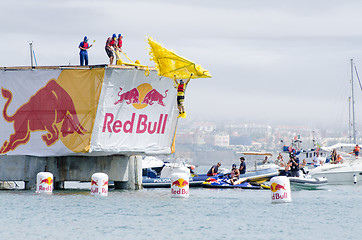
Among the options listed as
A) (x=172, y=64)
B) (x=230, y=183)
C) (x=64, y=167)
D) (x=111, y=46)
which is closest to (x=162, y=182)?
(x=230, y=183)

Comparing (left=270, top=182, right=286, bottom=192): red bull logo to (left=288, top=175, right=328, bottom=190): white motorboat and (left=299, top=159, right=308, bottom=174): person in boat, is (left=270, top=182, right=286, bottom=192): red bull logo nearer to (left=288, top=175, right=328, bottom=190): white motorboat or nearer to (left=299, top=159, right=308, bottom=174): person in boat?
(left=288, top=175, right=328, bottom=190): white motorboat

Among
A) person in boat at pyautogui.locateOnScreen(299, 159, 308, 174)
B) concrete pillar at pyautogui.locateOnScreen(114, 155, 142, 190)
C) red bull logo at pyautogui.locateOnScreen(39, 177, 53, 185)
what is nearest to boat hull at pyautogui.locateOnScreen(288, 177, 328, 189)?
person in boat at pyautogui.locateOnScreen(299, 159, 308, 174)

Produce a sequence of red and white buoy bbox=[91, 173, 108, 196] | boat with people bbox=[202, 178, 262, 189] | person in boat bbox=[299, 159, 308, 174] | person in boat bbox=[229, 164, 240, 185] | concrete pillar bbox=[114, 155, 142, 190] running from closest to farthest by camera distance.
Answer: red and white buoy bbox=[91, 173, 108, 196] → concrete pillar bbox=[114, 155, 142, 190] → boat with people bbox=[202, 178, 262, 189] → person in boat bbox=[229, 164, 240, 185] → person in boat bbox=[299, 159, 308, 174]

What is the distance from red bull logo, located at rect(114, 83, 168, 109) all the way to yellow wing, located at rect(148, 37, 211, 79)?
3.56 m

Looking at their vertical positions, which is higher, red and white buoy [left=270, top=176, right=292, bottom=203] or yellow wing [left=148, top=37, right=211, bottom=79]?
yellow wing [left=148, top=37, right=211, bottom=79]

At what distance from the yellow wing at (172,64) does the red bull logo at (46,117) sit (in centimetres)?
605

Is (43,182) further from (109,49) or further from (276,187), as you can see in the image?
(276,187)

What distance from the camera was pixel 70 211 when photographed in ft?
111

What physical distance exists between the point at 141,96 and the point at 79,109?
3481 millimetres

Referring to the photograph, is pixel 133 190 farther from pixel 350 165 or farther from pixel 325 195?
pixel 350 165

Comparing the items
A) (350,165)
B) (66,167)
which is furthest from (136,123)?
(350,165)

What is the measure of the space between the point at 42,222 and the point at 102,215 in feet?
10.1

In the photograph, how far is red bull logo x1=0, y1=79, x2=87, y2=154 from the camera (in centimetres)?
4238

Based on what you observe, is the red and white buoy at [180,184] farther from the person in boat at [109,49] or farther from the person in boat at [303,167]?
the person in boat at [303,167]
